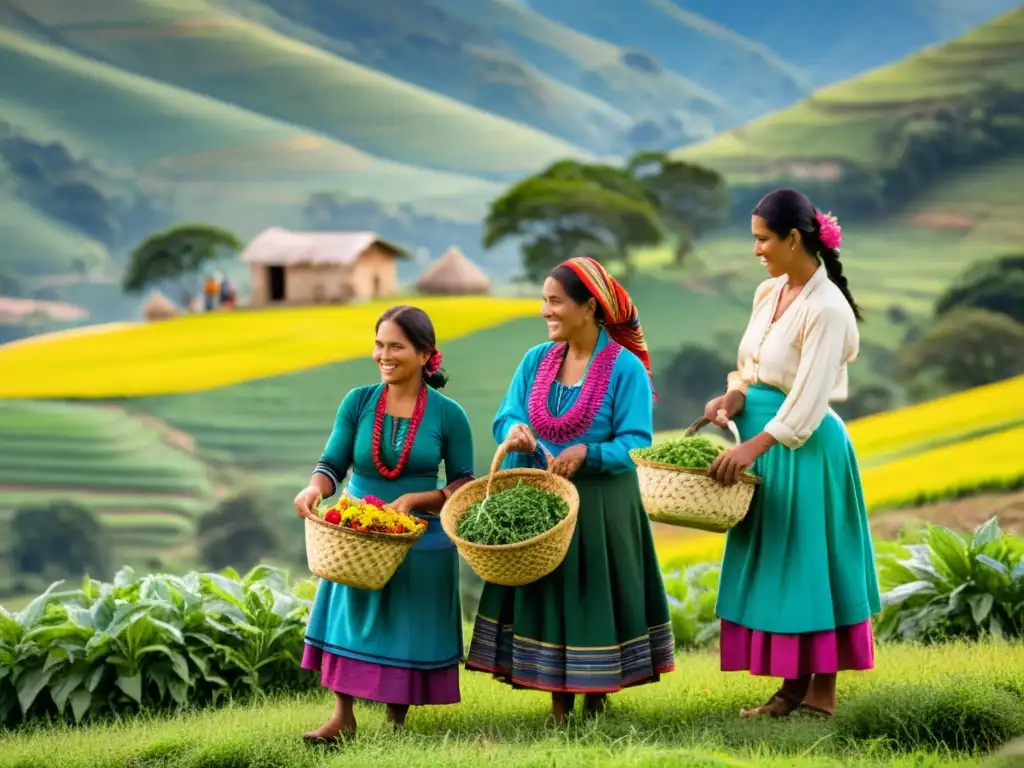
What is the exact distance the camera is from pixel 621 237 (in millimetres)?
22484

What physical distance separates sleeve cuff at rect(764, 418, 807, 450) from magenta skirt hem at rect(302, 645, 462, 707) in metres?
1.47

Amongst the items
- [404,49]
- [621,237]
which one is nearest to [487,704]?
[621,237]

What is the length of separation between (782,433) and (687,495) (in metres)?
0.44

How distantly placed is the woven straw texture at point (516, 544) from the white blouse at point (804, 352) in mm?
832

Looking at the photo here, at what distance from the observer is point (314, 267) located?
2052 centimetres

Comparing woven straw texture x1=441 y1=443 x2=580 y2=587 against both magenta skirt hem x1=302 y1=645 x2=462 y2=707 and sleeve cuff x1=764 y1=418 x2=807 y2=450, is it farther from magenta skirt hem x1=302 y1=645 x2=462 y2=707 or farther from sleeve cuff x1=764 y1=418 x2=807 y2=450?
sleeve cuff x1=764 y1=418 x2=807 y2=450

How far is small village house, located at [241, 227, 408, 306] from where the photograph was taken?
20.4 m

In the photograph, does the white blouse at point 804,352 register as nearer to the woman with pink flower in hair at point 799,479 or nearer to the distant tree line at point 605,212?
the woman with pink flower in hair at point 799,479

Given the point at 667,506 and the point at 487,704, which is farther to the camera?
the point at 487,704

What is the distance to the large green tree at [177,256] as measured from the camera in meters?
22.3

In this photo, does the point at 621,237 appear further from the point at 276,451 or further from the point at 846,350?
the point at 846,350

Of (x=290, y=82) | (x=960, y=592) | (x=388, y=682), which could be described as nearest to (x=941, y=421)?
(x=960, y=592)

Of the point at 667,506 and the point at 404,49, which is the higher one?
the point at 404,49

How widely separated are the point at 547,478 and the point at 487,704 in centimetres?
140
